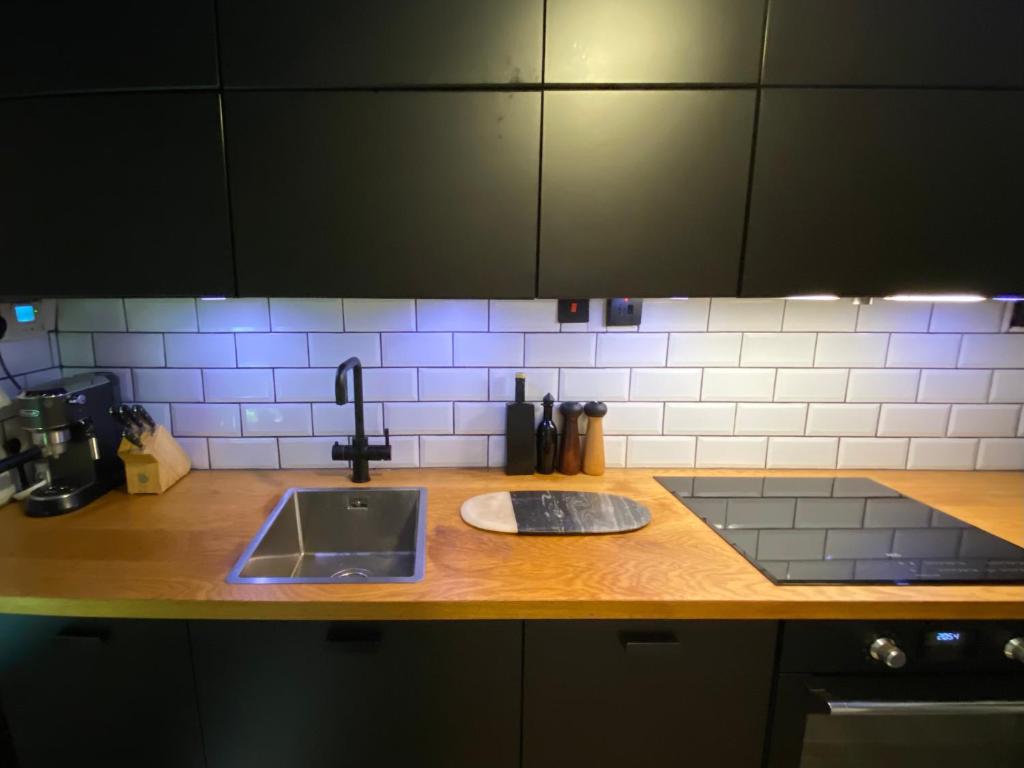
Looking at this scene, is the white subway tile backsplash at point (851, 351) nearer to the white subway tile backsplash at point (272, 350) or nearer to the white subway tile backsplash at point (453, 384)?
the white subway tile backsplash at point (453, 384)

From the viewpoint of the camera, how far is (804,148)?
3.71 ft

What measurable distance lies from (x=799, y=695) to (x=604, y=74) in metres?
1.29

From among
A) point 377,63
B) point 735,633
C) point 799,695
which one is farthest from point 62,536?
point 799,695

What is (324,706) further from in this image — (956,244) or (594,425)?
(956,244)

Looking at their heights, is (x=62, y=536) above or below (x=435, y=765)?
above

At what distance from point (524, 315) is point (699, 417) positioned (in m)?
0.60

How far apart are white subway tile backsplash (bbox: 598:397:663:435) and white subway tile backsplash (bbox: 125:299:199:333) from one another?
1.19m

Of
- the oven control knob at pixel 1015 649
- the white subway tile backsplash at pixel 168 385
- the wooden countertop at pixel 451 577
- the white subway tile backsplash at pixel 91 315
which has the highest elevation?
the white subway tile backsplash at pixel 91 315

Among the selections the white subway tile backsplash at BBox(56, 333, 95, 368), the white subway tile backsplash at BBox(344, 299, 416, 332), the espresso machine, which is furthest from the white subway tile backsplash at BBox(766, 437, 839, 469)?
the white subway tile backsplash at BBox(56, 333, 95, 368)

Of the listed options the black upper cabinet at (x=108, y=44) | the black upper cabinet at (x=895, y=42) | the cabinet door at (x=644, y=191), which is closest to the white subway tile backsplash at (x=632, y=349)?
the cabinet door at (x=644, y=191)

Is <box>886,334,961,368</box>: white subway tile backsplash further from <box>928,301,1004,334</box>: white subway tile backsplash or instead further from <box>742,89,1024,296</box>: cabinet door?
<box>742,89,1024,296</box>: cabinet door

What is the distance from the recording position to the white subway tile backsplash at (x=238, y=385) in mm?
1519

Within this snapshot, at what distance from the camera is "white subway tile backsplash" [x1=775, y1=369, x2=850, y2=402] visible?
156 centimetres

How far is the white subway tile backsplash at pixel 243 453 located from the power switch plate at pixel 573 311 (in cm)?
91
